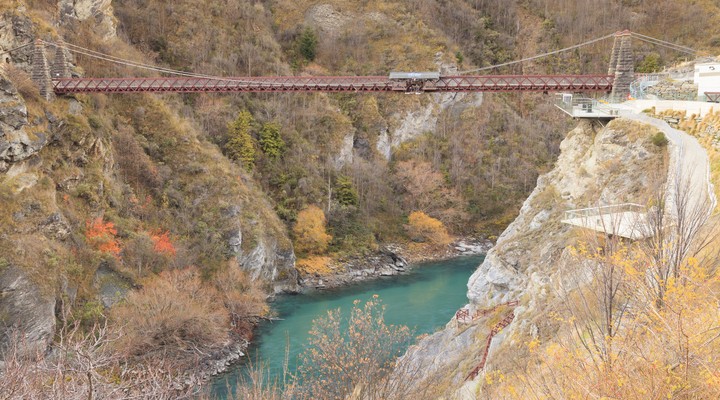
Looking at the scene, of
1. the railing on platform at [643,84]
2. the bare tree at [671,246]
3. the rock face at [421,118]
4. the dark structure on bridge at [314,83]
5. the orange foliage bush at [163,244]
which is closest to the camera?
the bare tree at [671,246]

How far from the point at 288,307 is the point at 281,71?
23.7m

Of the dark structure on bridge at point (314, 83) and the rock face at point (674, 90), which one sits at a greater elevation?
the dark structure on bridge at point (314, 83)

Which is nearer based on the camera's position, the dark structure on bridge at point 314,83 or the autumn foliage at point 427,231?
the dark structure on bridge at point 314,83

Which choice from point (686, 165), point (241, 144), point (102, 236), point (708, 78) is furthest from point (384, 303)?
point (686, 165)

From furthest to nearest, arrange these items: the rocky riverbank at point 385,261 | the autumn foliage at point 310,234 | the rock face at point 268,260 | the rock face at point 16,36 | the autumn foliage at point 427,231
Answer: the autumn foliage at point 427,231, the autumn foliage at point 310,234, the rocky riverbank at point 385,261, the rock face at point 268,260, the rock face at point 16,36

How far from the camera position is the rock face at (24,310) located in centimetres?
1959

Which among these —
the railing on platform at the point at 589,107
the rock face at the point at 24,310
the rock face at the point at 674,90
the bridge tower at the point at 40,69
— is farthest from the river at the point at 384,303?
the bridge tower at the point at 40,69

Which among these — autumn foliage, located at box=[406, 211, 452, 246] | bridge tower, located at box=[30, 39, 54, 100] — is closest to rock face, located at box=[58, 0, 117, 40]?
bridge tower, located at box=[30, 39, 54, 100]

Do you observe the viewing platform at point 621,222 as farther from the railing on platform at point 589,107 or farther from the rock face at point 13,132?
the rock face at point 13,132

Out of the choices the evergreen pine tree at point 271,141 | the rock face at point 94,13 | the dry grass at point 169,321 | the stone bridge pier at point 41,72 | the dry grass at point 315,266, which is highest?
the rock face at point 94,13

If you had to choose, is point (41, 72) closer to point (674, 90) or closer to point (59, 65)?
point (59, 65)

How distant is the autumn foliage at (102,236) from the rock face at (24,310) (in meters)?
4.37

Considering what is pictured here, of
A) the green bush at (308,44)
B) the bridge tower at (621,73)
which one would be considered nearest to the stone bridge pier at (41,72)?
the green bush at (308,44)

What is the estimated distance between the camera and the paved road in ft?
35.4
